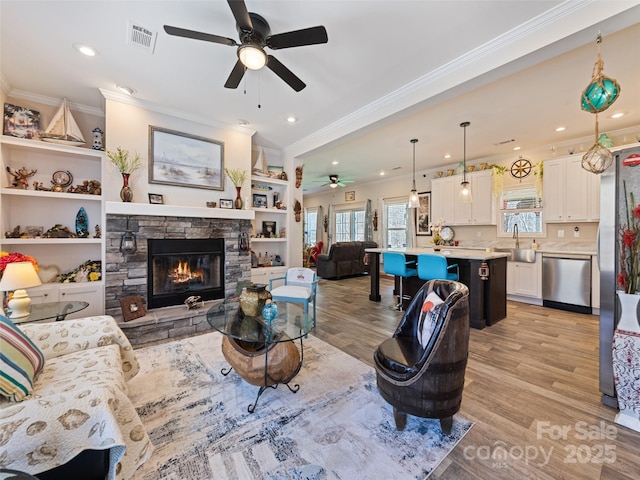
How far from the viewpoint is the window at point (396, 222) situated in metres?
7.64

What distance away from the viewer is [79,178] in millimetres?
3457

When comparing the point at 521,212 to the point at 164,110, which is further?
the point at 521,212

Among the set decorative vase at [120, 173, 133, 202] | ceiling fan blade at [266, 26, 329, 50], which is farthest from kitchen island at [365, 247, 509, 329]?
decorative vase at [120, 173, 133, 202]

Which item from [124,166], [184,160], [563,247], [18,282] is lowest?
[18,282]

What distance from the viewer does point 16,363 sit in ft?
4.15

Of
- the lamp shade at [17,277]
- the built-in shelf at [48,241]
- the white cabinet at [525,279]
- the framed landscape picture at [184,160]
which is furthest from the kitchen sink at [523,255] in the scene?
the built-in shelf at [48,241]

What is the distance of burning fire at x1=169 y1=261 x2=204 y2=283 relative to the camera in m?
3.70

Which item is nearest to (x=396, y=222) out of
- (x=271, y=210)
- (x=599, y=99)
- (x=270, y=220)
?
(x=270, y=220)

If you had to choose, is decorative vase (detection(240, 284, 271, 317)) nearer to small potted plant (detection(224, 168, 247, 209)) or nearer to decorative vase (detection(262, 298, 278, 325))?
decorative vase (detection(262, 298, 278, 325))

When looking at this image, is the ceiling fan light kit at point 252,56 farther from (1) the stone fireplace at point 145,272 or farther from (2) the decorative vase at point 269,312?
(1) the stone fireplace at point 145,272

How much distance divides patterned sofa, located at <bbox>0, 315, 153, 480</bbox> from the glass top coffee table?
0.71 meters

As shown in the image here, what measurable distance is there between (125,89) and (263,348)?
336 cm

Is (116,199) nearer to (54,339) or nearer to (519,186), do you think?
(54,339)

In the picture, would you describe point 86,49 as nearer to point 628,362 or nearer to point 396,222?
point 628,362
